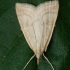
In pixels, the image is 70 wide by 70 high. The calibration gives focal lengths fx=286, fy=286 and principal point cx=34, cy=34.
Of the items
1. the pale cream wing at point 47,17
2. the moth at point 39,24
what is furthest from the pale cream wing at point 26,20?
the pale cream wing at point 47,17

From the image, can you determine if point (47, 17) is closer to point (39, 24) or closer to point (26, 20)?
point (39, 24)

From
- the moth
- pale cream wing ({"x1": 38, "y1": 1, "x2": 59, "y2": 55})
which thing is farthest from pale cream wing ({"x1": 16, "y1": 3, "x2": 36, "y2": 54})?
pale cream wing ({"x1": 38, "y1": 1, "x2": 59, "y2": 55})

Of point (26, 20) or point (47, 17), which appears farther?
point (26, 20)

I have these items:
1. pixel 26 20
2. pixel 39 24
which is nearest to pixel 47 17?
pixel 39 24

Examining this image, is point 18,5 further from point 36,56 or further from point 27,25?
point 36,56

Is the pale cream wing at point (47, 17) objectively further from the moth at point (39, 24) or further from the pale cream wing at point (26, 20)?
the pale cream wing at point (26, 20)
